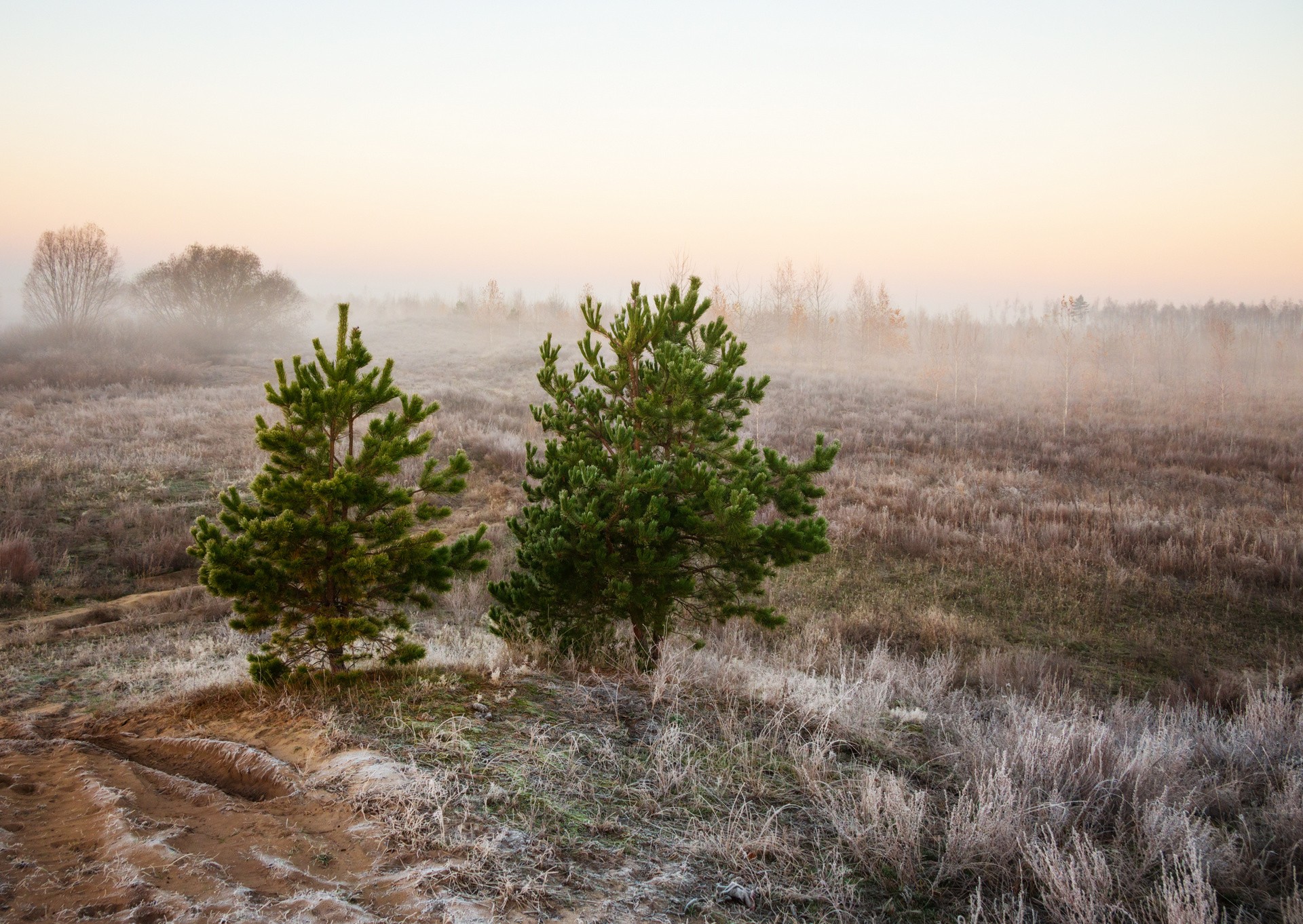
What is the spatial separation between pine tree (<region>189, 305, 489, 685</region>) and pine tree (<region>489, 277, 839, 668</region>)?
35.0 inches

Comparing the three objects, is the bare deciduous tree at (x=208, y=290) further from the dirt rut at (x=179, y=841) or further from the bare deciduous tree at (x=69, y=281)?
the dirt rut at (x=179, y=841)

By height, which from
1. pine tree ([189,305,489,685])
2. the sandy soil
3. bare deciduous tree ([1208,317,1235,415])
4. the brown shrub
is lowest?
the brown shrub

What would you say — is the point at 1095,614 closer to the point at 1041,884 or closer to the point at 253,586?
A: the point at 1041,884

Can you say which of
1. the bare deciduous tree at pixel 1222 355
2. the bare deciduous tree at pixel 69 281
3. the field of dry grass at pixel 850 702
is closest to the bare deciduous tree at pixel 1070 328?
the bare deciduous tree at pixel 1222 355

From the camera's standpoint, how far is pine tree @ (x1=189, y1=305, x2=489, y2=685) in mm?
4066

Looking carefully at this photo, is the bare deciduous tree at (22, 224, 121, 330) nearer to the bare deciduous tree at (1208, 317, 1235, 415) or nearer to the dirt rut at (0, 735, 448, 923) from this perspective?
the dirt rut at (0, 735, 448, 923)

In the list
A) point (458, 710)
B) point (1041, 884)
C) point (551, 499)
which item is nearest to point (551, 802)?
point (458, 710)

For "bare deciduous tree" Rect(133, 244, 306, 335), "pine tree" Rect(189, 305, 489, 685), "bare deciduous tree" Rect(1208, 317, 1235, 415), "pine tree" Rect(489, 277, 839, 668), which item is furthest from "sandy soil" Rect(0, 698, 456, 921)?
"bare deciduous tree" Rect(133, 244, 306, 335)

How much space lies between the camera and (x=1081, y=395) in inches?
1513

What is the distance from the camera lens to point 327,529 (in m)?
4.17

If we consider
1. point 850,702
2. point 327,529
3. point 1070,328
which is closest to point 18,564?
point 327,529

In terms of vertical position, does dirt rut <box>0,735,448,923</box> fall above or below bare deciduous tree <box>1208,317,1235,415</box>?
below

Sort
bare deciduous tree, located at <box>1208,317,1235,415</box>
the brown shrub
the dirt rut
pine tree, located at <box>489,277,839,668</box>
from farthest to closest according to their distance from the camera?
bare deciduous tree, located at <box>1208,317,1235,415</box> < the brown shrub < pine tree, located at <box>489,277,839,668</box> < the dirt rut

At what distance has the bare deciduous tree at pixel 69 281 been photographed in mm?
40594
